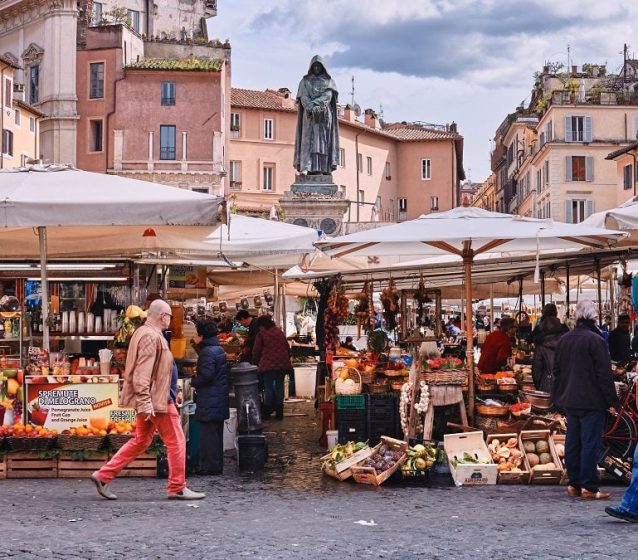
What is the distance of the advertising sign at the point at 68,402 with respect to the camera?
35.9ft

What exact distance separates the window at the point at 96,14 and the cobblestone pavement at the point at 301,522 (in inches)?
2074

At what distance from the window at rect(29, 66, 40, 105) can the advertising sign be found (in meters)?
49.3

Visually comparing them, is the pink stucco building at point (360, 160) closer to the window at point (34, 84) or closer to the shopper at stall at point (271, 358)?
the window at point (34, 84)

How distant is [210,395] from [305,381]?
10.7 metres

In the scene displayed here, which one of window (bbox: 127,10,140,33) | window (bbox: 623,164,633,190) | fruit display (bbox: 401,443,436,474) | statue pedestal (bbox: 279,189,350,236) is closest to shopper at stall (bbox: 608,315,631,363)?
fruit display (bbox: 401,443,436,474)

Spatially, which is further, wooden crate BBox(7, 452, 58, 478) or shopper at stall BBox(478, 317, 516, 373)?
shopper at stall BBox(478, 317, 516, 373)

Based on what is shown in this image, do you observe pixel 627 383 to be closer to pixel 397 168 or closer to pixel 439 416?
pixel 439 416

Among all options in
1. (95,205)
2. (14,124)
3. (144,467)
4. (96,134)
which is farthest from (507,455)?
(96,134)

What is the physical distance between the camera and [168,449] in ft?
30.9

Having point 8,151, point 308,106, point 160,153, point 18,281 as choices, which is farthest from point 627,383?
point 160,153

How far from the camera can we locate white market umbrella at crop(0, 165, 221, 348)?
10141 mm

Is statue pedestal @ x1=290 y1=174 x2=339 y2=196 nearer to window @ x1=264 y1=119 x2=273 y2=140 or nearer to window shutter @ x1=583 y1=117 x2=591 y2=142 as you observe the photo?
window shutter @ x1=583 y1=117 x2=591 y2=142

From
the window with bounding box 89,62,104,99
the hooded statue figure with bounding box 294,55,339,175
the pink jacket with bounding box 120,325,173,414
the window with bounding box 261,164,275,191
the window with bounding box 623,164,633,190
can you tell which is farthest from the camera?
the window with bounding box 261,164,275,191

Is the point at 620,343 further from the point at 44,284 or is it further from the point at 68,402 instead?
the point at 44,284
